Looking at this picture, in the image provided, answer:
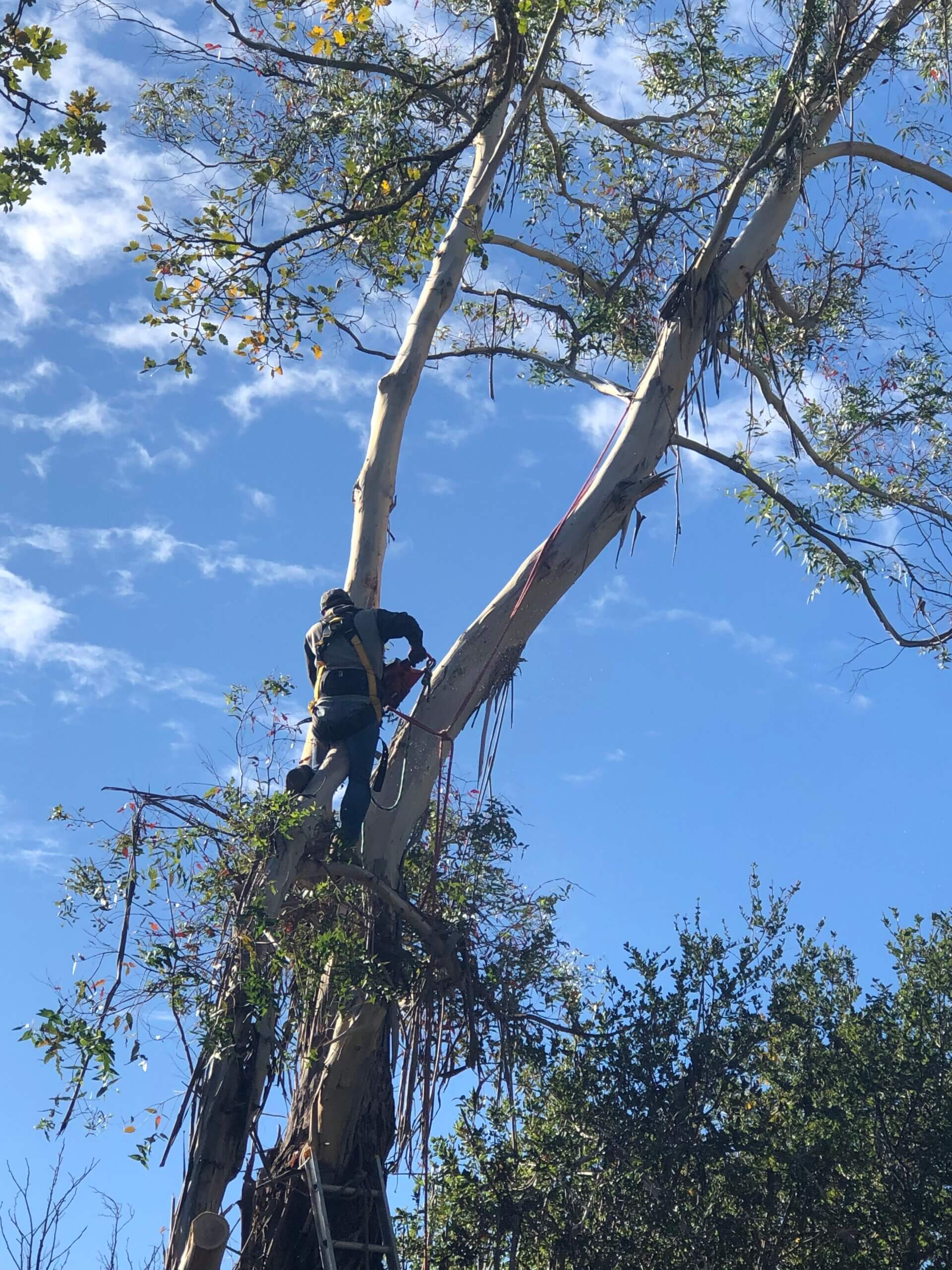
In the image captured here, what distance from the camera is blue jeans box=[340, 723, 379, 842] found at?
673 centimetres

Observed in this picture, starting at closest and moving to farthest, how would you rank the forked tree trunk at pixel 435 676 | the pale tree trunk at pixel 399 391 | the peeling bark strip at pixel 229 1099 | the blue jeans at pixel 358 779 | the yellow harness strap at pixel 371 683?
the peeling bark strip at pixel 229 1099
the forked tree trunk at pixel 435 676
the blue jeans at pixel 358 779
the yellow harness strap at pixel 371 683
the pale tree trunk at pixel 399 391

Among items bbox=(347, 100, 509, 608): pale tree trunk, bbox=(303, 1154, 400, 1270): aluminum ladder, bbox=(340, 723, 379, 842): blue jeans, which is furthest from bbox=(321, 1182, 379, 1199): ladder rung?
bbox=(347, 100, 509, 608): pale tree trunk

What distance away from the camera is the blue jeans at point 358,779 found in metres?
6.73

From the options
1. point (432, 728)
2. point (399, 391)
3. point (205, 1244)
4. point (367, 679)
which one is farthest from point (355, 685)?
point (205, 1244)

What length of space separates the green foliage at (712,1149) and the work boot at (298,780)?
1.86m

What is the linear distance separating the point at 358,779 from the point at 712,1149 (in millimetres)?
2585

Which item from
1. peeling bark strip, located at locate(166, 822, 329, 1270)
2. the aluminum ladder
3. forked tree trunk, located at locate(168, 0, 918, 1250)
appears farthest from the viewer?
the aluminum ladder

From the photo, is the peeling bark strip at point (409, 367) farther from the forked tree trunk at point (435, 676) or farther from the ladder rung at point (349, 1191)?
the ladder rung at point (349, 1191)

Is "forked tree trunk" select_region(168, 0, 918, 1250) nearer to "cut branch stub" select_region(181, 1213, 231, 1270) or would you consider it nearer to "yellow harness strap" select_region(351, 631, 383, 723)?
"cut branch stub" select_region(181, 1213, 231, 1270)

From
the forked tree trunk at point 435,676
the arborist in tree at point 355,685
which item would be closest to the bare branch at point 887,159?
the forked tree trunk at point 435,676

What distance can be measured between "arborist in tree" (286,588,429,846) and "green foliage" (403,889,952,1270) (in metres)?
1.74

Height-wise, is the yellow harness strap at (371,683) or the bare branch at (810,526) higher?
the bare branch at (810,526)

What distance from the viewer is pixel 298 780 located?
6555 mm

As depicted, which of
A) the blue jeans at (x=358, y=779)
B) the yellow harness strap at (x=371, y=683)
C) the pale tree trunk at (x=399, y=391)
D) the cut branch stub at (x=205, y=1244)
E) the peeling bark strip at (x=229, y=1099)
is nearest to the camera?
the cut branch stub at (x=205, y=1244)
